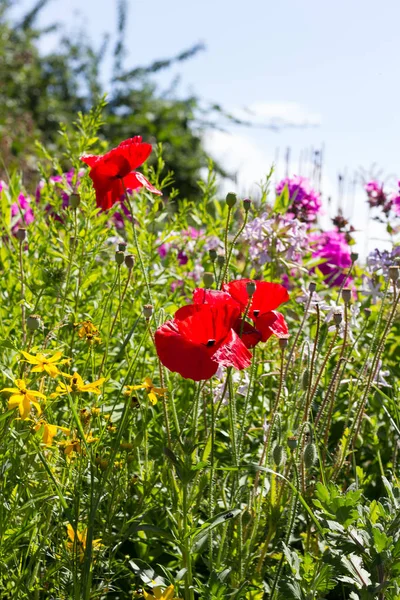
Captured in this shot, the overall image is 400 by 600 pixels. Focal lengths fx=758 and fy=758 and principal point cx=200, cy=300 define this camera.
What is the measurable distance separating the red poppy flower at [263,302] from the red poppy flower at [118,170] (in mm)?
261

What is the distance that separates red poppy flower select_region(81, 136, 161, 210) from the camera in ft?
4.70

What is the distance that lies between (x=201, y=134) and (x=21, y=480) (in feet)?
32.7

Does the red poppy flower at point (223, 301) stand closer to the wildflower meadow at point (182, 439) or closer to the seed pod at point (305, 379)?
the wildflower meadow at point (182, 439)

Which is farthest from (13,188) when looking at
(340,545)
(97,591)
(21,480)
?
(340,545)

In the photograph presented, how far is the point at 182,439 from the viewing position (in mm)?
1677

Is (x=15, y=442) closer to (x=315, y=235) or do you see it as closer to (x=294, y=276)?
(x=294, y=276)

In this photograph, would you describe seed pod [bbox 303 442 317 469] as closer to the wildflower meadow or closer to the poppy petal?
the wildflower meadow

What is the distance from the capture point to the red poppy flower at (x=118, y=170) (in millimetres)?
1432

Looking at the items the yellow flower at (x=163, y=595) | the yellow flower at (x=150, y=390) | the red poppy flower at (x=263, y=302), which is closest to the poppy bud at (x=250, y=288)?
the red poppy flower at (x=263, y=302)

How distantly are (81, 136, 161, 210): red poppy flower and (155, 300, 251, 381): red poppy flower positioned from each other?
321 mm

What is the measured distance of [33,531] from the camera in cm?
134

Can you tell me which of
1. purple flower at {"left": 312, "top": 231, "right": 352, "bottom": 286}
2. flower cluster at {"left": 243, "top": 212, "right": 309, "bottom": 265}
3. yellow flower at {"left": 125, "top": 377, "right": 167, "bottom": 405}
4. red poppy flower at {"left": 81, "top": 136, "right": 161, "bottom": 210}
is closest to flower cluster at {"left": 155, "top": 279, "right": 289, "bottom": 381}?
yellow flower at {"left": 125, "top": 377, "right": 167, "bottom": 405}

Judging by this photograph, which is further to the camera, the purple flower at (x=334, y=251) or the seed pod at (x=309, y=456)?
the purple flower at (x=334, y=251)

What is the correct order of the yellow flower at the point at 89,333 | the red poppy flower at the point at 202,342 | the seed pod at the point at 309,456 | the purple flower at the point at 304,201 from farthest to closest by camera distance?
the purple flower at the point at 304,201 < the yellow flower at the point at 89,333 < the seed pod at the point at 309,456 < the red poppy flower at the point at 202,342
